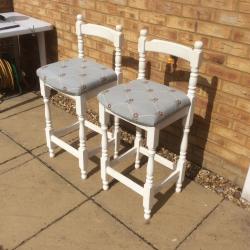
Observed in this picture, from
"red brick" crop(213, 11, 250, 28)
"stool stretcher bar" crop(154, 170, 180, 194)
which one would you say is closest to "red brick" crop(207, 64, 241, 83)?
"red brick" crop(213, 11, 250, 28)

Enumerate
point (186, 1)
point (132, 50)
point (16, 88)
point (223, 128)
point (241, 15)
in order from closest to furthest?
1. point (241, 15)
2. point (186, 1)
3. point (223, 128)
4. point (132, 50)
5. point (16, 88)

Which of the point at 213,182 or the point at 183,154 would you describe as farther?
the point at 213,182

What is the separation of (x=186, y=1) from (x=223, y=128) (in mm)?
1069

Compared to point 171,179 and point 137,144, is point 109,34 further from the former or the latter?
point 171,179

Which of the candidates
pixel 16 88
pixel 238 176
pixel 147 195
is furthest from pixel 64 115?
pixel 238 176

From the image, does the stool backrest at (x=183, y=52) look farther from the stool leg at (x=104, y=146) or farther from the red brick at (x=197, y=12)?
the stool leg at (x=104, y=146)

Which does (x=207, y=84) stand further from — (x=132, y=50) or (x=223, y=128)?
(x=132, y=50)

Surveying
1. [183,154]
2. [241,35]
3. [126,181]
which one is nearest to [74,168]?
[126,181]

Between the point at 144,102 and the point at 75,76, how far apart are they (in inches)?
26.9

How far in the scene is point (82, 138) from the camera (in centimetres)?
285

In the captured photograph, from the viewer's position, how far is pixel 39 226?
2545 mm

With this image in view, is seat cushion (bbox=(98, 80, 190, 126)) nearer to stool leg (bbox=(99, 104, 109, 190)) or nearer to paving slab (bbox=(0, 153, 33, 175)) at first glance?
stool leg (bbox=(99, 104, 109, 190))

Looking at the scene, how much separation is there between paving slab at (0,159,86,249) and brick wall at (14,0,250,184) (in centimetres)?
115

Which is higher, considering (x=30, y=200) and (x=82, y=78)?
(x=82, y=78)
